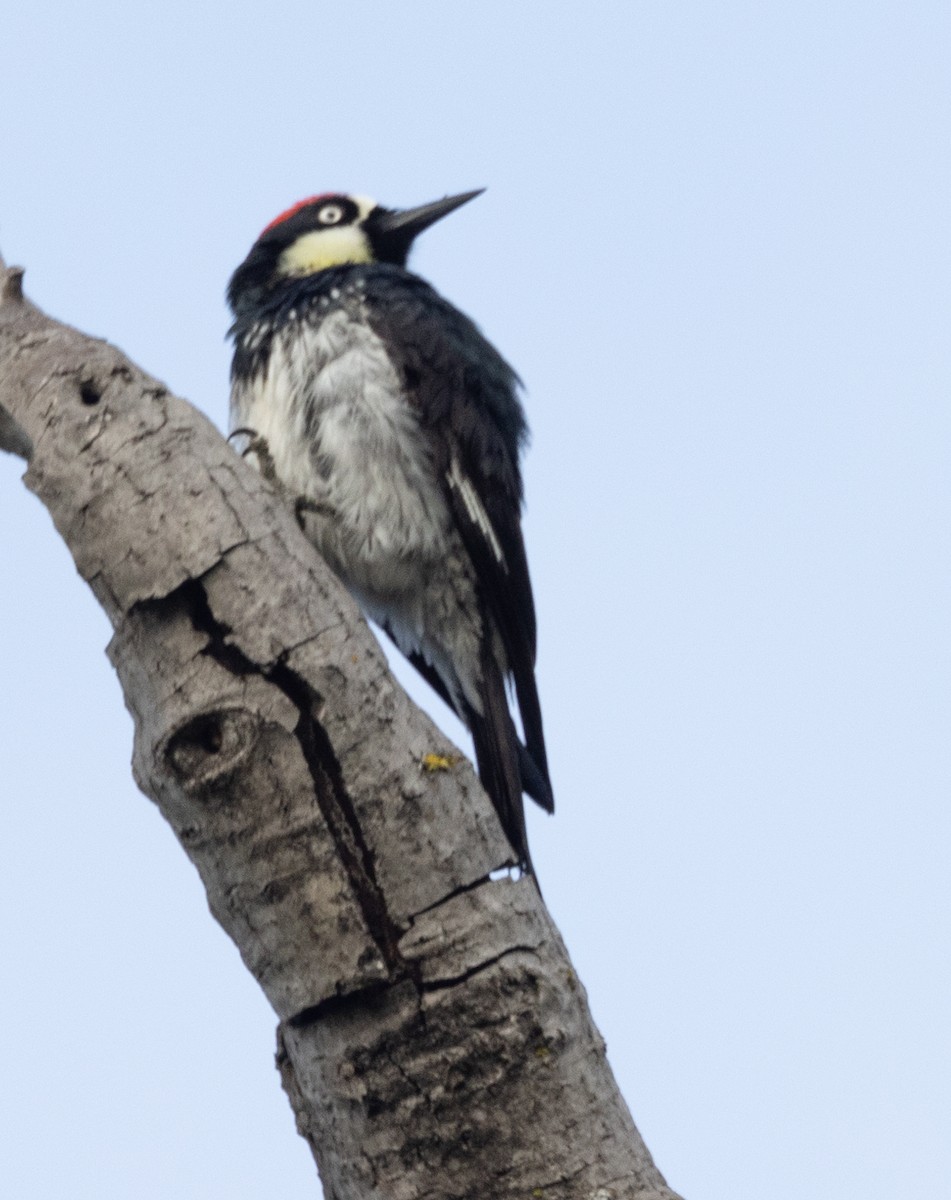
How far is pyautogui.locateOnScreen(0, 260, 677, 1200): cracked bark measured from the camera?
6.90ft

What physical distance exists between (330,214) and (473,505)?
164 centimetres

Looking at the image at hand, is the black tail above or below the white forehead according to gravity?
below

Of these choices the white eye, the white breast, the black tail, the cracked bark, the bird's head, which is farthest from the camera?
the white eye

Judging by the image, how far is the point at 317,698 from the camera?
2.25 meters

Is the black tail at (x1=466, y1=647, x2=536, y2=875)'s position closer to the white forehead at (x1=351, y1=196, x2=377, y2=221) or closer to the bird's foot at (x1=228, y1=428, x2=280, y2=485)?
the bird's foot at (x1=228, y1=428, x2=280, y2=485)

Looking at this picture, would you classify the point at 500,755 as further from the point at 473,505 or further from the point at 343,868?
the point at 343,868

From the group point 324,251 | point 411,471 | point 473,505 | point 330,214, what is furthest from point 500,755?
point 330,214

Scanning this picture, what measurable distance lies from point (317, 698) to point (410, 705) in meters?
0.15

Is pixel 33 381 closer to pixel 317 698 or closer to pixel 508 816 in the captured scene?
pixel 317 698

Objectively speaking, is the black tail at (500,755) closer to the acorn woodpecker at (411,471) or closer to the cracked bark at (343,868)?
the acorn woodpecker at (411,471)

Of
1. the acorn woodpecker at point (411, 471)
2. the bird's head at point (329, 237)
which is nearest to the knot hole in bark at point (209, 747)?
the acorn woodpecker at point (411, 471)

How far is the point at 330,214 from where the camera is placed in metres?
5.21

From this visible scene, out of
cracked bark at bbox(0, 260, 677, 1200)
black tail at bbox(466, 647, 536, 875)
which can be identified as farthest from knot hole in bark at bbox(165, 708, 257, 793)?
black tail at bbox(466, 647, 536, 875)

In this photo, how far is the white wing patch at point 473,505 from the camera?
159 inches
